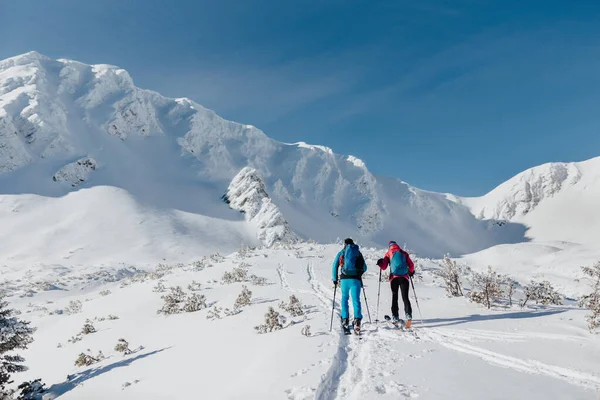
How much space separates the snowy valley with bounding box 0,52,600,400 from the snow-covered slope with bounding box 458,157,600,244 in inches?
22.2

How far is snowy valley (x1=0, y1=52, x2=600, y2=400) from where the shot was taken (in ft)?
20.6

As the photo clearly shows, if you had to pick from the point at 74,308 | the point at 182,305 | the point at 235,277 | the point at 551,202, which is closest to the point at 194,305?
the point at 182,305

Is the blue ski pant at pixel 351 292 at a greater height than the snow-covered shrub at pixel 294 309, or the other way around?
the blue ski pant at pixel 351 292

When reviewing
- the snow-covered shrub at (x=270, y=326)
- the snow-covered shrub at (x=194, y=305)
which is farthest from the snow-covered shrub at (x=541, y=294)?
the snow-covered shrub at (x=194, y=305)

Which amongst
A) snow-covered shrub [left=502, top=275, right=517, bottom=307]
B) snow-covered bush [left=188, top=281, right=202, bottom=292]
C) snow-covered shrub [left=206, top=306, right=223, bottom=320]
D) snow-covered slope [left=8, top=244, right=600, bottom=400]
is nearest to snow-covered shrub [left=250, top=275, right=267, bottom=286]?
snow-covered slope [left=8, top=244, right=600, bottom=400]

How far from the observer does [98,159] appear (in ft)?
220

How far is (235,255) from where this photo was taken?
2856 cm

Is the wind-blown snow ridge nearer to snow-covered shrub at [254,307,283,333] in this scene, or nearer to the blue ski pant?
snow-covered shrub at [254,307,283,333]

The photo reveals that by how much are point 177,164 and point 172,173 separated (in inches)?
185

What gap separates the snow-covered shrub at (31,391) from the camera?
8.02 metres

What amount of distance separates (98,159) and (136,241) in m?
26.2

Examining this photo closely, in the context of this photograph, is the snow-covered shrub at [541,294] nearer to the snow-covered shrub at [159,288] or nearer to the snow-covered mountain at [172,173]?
the snow-covered shrub at [159,288]

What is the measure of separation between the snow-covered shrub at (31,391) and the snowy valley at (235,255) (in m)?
0.36

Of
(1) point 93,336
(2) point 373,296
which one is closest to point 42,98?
(1) point 93,336
